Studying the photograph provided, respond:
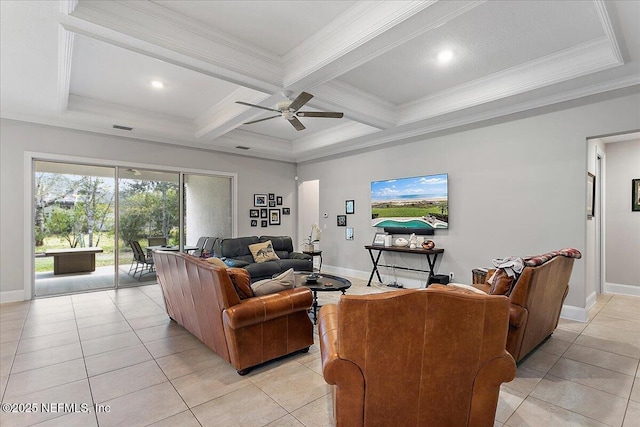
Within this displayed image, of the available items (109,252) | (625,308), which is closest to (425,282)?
(625,308)

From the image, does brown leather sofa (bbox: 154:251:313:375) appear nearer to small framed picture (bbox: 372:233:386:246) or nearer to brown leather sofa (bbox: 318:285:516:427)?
brown leather sofa (bbox: 318:285:516:427)

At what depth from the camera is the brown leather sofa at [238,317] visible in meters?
2.52

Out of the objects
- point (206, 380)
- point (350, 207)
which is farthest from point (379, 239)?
point (206, 380)

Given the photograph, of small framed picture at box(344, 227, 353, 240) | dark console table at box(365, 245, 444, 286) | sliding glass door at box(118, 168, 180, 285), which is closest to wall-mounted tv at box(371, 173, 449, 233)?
dark console table at box(365, 245, 444, 286)

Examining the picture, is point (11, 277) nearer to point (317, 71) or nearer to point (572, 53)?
point (317, 71)

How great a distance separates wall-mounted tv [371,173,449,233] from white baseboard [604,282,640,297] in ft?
10.2

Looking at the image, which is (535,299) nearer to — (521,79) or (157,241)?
(521,79)

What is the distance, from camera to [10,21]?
104 inches

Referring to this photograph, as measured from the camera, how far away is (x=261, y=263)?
560 centimetres

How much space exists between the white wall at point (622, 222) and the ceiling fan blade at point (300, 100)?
18.5 ft

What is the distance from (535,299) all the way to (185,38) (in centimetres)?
408

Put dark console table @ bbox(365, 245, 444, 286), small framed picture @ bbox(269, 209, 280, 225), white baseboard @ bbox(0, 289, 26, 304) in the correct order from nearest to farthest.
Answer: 1. white baseboard @ bbox(0, 289, 26, 304)
2. dark console table @ bbox(365, 245, 444, 286)
3. small framed picture @ bbox(269, 209, 280, 225)

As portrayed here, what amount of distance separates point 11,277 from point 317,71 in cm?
570

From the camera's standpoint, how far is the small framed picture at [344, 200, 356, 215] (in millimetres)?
6832
